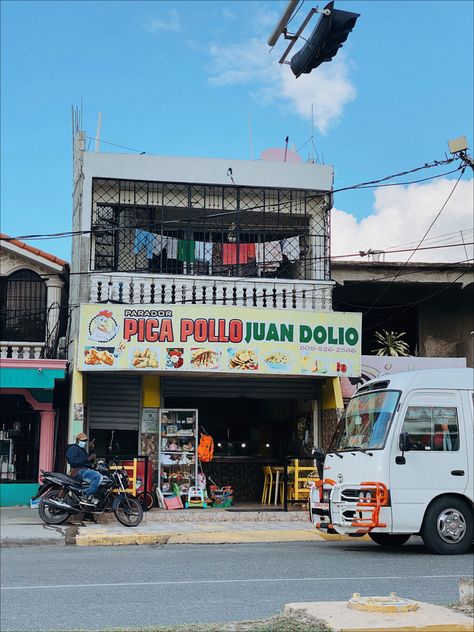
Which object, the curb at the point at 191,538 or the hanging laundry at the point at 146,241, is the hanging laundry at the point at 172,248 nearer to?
the hanging laundry at the point at 146,241

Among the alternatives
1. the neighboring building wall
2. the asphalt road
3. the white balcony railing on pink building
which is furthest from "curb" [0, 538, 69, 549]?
the neighboring building wall

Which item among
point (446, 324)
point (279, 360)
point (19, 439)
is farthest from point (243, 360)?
point (446, 324)

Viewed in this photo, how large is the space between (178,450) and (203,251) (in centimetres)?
440

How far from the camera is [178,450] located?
18844mm

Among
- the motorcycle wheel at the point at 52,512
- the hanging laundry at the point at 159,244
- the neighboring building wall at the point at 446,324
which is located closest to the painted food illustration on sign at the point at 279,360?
the hanging laundry at the point at 159,244

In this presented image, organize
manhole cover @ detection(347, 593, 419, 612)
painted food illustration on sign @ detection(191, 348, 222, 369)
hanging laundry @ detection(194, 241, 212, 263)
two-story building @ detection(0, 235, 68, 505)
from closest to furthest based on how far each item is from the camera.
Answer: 1. manhole cover @ detection(347, 593, 419, 612)
2. painted food illustration on sign @ detection(191, 348, 222, 369)
3. two-story building @ detection(0, 235, 68, 505)
4. hanging laundry @ detection(194, 241, 212, 263)

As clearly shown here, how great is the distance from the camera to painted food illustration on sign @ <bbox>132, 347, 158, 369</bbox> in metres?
17.6

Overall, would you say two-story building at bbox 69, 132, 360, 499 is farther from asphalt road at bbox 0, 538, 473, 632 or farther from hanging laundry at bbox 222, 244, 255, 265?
asphalt road at bbox 0, 538, 473, 632

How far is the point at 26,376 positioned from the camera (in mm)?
18625

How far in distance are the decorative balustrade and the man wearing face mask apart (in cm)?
428

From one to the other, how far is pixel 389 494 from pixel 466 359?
10222 mm

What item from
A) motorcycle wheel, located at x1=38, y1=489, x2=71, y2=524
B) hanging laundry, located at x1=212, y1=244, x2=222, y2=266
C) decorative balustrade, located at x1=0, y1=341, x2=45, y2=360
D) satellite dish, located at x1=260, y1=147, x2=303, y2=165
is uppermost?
satellite dish, located at x1=260, y1=147, x2=303, y2=165

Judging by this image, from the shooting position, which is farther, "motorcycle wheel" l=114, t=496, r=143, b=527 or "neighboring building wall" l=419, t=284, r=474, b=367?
"neighboring building wall" l=419, t=284, r=474, b=367

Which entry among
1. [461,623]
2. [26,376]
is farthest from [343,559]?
[26,376]
